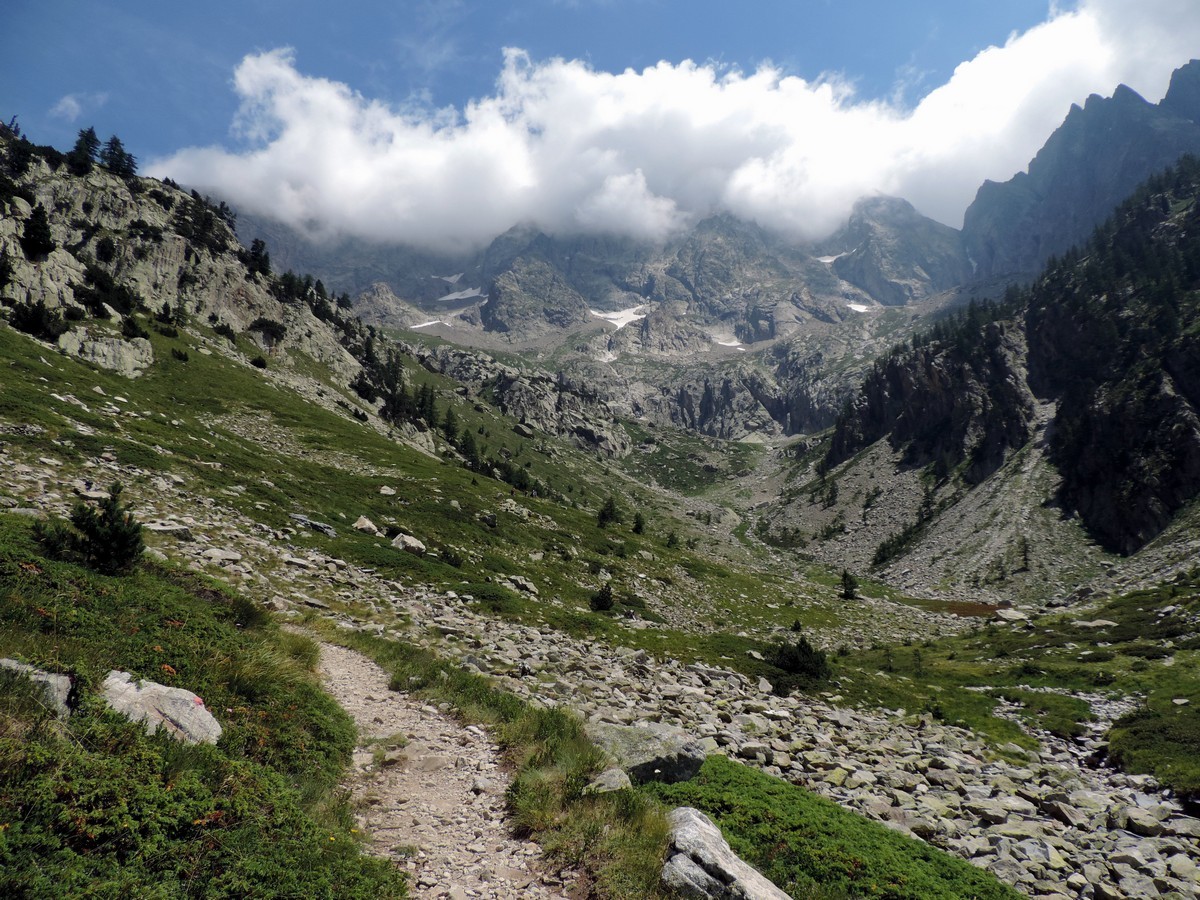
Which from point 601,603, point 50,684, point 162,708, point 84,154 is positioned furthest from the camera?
point 84,154

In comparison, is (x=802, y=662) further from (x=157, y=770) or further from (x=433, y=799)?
(x=157, y=770)

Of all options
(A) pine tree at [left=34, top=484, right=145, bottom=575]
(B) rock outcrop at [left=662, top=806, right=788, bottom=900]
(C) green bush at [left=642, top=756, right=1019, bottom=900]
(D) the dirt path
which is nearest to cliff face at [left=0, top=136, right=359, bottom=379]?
(A) pine tree at [left=34, top=484, right=145, bottom=575]

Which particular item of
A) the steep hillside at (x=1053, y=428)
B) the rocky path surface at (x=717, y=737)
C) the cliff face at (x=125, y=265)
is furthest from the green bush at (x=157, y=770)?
the steep hillside at (x=1053, y=428)

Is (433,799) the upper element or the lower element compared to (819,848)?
lower

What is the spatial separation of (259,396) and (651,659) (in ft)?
223

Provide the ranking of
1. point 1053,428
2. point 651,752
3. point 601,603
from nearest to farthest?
point 651,752, point 601,603, point 1053,428

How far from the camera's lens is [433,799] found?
899 centimetres

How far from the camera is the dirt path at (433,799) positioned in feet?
23.2

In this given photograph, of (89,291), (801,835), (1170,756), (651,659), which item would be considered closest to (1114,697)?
(1170,756)

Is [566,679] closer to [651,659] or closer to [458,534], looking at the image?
[651,659]

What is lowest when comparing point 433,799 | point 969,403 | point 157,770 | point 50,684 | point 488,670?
point 488,670

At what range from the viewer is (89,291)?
64.2 metres

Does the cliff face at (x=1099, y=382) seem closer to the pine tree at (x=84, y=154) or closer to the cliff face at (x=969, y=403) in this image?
the cliff face at (x=969, y=403)

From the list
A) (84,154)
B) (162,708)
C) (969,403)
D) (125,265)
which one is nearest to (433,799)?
(162,708)
